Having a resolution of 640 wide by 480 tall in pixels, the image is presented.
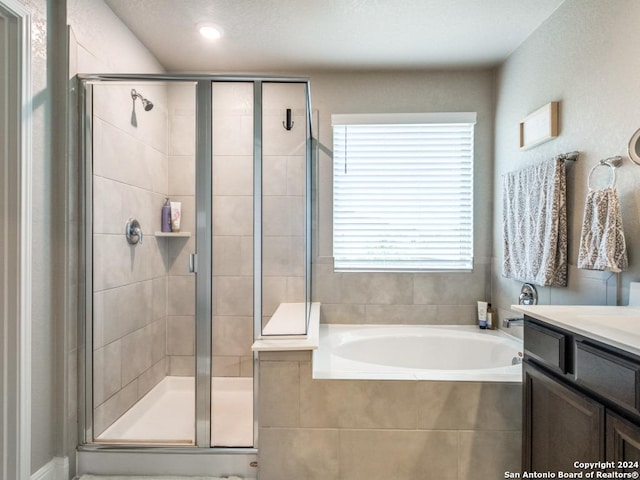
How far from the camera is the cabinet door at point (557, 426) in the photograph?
111 cm

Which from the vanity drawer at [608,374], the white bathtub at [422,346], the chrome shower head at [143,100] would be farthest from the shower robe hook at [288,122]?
the vanity drawer at [608,374]

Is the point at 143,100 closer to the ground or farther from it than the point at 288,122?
farther from it

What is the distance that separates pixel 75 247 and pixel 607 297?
8.31 ft

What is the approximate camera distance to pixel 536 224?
6.82 feet

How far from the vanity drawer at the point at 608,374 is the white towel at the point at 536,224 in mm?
908

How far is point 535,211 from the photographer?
6.95 ft

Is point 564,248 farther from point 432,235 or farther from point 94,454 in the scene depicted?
point 94,454

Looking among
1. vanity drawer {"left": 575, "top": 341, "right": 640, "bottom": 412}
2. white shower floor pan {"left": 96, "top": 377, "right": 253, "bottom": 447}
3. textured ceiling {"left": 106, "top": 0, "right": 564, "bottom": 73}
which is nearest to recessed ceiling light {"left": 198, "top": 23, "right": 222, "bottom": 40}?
textured ceiling {"left": 106, "top": 0, "right": 564, "bottom": 73}

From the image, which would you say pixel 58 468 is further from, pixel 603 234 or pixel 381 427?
pixel 603 234

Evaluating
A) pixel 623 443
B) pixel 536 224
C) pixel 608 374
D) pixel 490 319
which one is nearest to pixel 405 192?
pixel 536 224

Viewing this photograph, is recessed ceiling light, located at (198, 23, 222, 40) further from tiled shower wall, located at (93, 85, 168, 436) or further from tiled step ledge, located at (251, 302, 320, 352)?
tiled step ledge, located at (251, 302, 320, 352)

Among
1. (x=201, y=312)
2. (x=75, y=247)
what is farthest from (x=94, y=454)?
(x=75, y=247)

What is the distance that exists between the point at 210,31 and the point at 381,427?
2426 mm

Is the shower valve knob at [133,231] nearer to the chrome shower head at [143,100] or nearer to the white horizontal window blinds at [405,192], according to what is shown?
the chrome shower head at [143,100]
